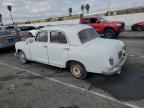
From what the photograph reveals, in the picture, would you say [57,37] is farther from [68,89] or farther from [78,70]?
[68,89]

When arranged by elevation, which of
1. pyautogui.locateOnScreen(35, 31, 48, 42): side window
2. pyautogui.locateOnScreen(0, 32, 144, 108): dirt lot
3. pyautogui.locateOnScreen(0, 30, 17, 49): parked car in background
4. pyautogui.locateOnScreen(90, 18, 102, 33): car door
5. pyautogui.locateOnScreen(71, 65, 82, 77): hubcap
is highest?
pyautogui.locateOnScreen(90, 18, 102, 33): car door

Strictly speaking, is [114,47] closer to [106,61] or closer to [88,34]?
[106,61]

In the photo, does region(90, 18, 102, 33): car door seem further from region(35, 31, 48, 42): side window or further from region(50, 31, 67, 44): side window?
region(50, 31, 67, 44): side window

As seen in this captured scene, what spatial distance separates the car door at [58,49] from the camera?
20.1 ft

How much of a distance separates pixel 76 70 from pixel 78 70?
0.33 feet

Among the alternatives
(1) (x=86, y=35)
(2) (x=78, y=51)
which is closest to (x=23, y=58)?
(1) (x=86, y=35)

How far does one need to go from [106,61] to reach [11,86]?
10.3ft

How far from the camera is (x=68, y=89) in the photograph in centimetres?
536

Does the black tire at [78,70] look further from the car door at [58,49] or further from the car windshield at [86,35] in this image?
the car windshield at [86,35]

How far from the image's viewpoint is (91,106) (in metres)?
4.29

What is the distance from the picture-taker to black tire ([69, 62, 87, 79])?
5830 mm

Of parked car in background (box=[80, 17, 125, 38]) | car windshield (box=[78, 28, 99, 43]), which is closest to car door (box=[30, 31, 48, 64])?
car windshield (box=[78, 28, 99, 43])

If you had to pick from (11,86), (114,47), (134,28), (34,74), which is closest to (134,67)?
(114,47)

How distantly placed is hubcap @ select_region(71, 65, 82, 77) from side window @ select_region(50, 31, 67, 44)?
3.01 ft
